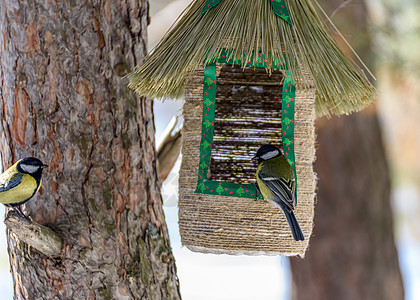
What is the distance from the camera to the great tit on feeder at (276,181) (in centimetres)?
197

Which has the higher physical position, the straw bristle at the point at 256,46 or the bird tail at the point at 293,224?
the straw bristle at the point at 256,46

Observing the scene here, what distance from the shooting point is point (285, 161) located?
204 cm

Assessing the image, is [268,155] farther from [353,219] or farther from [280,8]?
[353,219]

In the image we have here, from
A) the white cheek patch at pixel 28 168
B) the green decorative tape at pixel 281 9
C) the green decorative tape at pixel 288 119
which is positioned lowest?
the white cheek patch at pixel 28 168

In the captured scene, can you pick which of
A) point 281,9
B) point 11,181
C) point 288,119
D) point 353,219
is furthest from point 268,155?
point 353,219

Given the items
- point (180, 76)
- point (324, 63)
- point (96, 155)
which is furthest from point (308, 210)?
point (96, 155)

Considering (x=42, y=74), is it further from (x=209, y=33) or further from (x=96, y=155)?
(x=209, y=33)

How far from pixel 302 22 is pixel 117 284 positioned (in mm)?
1240

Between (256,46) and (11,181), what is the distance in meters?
0.97

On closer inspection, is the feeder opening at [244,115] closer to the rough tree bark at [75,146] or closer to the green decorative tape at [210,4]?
the green decorative tape at [210,4]

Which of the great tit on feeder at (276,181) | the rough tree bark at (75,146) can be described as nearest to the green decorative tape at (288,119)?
the great tit on feeder at (276,181)

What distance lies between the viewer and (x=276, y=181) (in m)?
1.97

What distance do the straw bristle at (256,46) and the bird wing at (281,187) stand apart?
359mm

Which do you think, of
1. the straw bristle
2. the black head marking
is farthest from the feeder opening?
the black head marking
